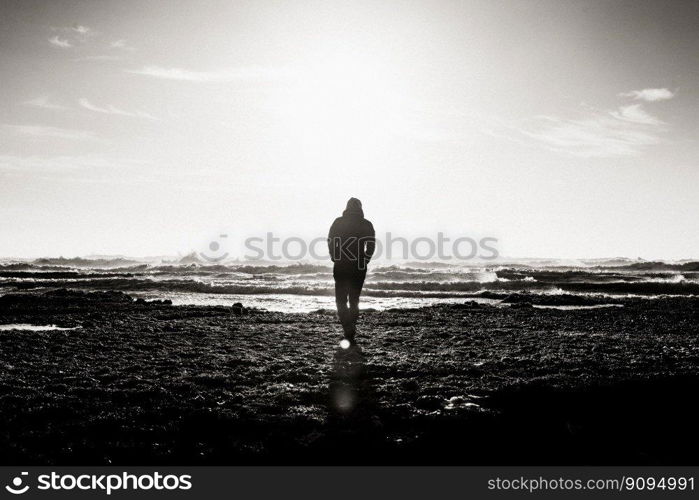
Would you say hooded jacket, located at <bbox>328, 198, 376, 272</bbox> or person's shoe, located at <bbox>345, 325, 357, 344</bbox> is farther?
hooded jacket, located at <bbox>328, 198, 376, 272</bbox>

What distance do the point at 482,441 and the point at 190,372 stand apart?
143 inches

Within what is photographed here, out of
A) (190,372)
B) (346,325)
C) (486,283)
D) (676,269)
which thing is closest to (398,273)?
(486,283)

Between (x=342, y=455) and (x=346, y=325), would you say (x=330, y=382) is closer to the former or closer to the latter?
(x=342, y=455)

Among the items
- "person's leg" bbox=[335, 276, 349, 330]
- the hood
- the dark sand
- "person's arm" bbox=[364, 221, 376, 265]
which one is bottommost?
the dark sand

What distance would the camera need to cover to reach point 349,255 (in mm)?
8219

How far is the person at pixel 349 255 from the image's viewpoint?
8227 mm

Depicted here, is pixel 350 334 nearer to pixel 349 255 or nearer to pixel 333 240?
pixel 349 255

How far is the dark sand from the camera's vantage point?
3.43 m

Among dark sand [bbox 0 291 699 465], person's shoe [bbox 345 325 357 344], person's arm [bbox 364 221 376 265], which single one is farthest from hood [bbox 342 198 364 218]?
dark sand [bbox 0 291 699 465]

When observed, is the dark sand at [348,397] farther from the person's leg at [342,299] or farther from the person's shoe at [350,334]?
the person's leg at [342,299]

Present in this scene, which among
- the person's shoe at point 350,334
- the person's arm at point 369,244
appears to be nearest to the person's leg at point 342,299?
the person's shoe at point 350,334

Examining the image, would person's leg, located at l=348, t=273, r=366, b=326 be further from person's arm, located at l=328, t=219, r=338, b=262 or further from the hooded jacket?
person's arm, located at l=328, t=219, r=338, b=262

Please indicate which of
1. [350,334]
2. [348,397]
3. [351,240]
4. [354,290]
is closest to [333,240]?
[351,240]

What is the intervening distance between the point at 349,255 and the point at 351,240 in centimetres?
27
